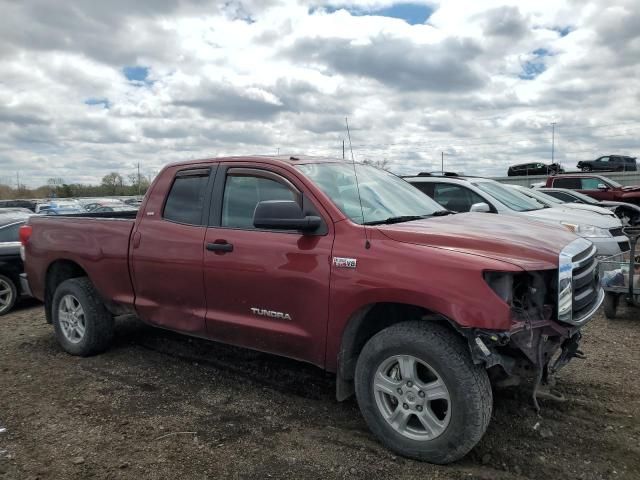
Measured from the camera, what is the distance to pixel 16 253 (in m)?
8.35

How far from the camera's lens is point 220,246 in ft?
13.4

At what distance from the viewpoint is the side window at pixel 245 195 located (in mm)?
4047

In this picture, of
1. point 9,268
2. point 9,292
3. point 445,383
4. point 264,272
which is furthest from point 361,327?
point 9,268

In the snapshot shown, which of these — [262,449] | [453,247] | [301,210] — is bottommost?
[262,449]

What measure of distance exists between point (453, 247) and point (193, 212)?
2292mm

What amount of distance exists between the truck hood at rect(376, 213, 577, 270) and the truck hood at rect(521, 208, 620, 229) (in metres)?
4.82

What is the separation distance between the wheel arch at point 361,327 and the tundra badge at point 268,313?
1.57 ft

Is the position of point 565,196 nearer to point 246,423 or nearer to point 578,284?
point 578,284

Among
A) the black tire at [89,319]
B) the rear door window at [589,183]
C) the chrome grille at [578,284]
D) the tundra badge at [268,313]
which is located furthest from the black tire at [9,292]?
the rear door window at [589,183]

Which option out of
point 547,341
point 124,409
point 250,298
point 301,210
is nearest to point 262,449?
point 250,298

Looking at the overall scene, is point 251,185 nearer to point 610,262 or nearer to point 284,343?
point 284,343

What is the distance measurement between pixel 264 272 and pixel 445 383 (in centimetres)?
148

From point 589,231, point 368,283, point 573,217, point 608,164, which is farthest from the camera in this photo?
point 608,164

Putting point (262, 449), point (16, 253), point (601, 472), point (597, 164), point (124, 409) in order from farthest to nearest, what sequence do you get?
1. point (597, 164)
2. point (16, 253)
3. point (124, 409)
4. point (262, 449)
5. point (601, 472)
